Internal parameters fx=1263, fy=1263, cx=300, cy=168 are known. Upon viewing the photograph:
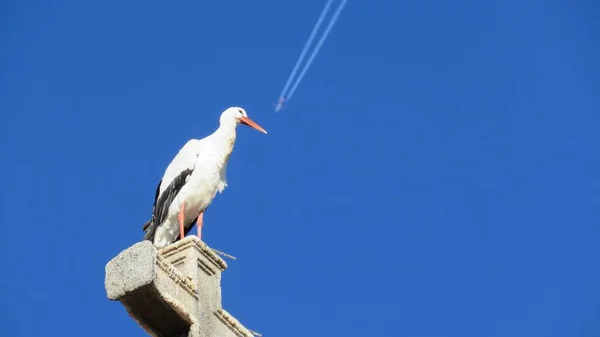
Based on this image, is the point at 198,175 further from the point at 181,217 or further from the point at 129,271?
the point at 129,271

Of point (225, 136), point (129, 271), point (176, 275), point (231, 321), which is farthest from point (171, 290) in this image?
point (225, 136)

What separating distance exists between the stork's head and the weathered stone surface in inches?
308

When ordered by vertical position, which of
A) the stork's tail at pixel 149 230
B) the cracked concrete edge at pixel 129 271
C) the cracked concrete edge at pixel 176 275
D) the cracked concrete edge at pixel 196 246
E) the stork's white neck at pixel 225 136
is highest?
the stork's white neck at pixel 225 136

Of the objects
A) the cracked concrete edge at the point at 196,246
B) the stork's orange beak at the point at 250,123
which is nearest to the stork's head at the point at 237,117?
the stork's orange beak at the point at 250,123

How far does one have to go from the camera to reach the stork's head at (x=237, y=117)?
59.5 ft

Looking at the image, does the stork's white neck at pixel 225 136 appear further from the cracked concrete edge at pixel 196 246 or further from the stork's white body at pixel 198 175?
the cracked concrete edge at pixel 196 246

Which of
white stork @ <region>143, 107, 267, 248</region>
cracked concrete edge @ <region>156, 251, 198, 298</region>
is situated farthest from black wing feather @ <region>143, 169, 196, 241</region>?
cracked concrete edge @ <region>156, 251, 198, 298</region>

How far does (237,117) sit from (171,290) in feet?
29.2

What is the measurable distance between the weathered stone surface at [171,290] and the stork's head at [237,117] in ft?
25.6

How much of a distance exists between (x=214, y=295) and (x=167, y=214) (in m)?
6.46

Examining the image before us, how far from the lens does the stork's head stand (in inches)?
714

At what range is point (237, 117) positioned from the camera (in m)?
18.3

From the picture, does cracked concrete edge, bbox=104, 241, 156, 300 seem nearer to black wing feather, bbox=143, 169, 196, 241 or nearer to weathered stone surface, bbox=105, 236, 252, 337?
weathered stone surface, bbox=105, 236, 252, 337

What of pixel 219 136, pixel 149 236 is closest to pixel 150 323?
pixel 149 236
